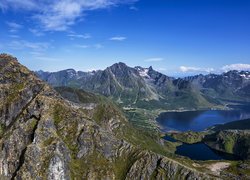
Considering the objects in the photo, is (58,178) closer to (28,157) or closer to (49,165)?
(49,165)

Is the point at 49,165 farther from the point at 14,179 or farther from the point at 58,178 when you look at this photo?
the point at 14,179

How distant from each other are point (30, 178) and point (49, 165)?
1402cm

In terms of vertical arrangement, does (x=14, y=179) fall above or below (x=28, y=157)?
below

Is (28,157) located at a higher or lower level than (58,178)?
higher

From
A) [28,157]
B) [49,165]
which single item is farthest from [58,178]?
[28,157]

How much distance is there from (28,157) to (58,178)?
23.7 metres

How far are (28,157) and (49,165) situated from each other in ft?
47.4

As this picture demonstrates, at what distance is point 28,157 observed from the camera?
7825 inches

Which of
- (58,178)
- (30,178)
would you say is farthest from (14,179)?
(58,178)

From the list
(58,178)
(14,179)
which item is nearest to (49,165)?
(58,178)

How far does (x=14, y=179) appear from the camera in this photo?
19612cm

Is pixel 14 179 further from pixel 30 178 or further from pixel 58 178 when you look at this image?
pixel 58 178
